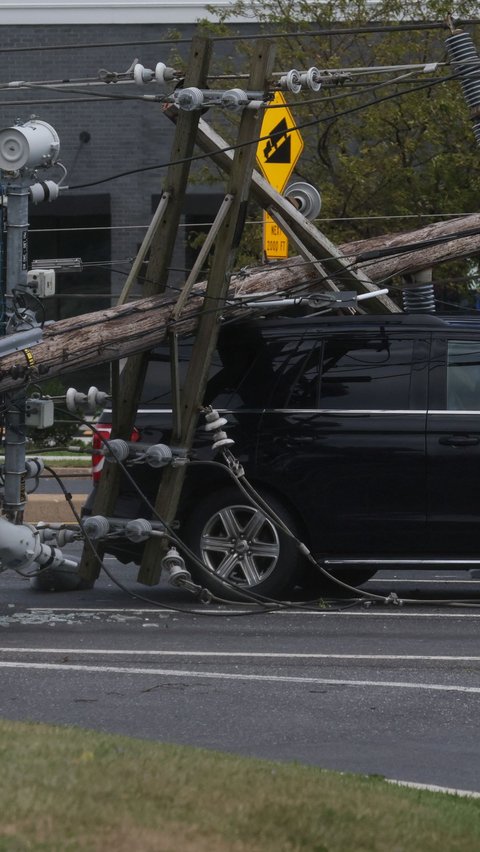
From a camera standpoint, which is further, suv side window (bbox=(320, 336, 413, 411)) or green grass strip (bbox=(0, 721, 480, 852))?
suv side window (bbox=(320, 336, 413, 411))

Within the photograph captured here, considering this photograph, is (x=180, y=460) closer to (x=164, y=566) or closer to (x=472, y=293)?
(x=164, y=566)

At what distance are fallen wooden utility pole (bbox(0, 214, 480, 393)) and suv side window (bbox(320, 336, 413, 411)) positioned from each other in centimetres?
58

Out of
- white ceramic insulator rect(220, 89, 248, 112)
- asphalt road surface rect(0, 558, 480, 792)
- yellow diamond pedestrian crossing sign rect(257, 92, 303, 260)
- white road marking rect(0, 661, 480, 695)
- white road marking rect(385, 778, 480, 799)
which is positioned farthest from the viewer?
yellow diamond pedestrian crossing sign rect(257, 92, 303, 260)

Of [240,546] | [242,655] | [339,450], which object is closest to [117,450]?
[240,546]

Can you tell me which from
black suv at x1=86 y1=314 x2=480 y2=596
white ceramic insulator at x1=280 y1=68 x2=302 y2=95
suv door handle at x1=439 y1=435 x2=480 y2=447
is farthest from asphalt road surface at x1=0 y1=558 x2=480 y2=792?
white ceramic insulator at x1=280 y1=68 x2=302 y2=95

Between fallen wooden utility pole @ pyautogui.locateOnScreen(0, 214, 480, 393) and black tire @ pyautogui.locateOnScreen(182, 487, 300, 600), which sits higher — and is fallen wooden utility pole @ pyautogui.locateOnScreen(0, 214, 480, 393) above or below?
above

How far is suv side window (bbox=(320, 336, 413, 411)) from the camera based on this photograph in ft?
35.8

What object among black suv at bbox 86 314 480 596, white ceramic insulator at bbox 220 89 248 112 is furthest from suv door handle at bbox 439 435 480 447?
white ceramic insulator at bbox 220 89 248 112

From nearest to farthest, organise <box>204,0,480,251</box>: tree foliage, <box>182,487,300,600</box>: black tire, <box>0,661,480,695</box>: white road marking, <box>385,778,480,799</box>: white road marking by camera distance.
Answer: <box>385,778,480,799</box>: white road marking, <box>0,661,480,695</box>: white road marking, <box>182,487,300,600</box>: black tire, <box>204,0,480,251</box>: tree foliage

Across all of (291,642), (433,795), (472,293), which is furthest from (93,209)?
(433,795)

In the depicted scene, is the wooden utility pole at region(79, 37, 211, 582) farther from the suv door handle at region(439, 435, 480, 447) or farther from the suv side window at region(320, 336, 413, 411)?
the suv door handle at region(439, 435, 480, 447)

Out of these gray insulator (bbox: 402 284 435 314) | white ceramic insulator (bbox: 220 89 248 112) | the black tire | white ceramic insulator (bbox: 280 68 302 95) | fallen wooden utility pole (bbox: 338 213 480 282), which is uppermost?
white ceramic insulator (bbox: 280 68 302 95)

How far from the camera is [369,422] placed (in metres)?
10.8

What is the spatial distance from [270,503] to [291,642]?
156cm
